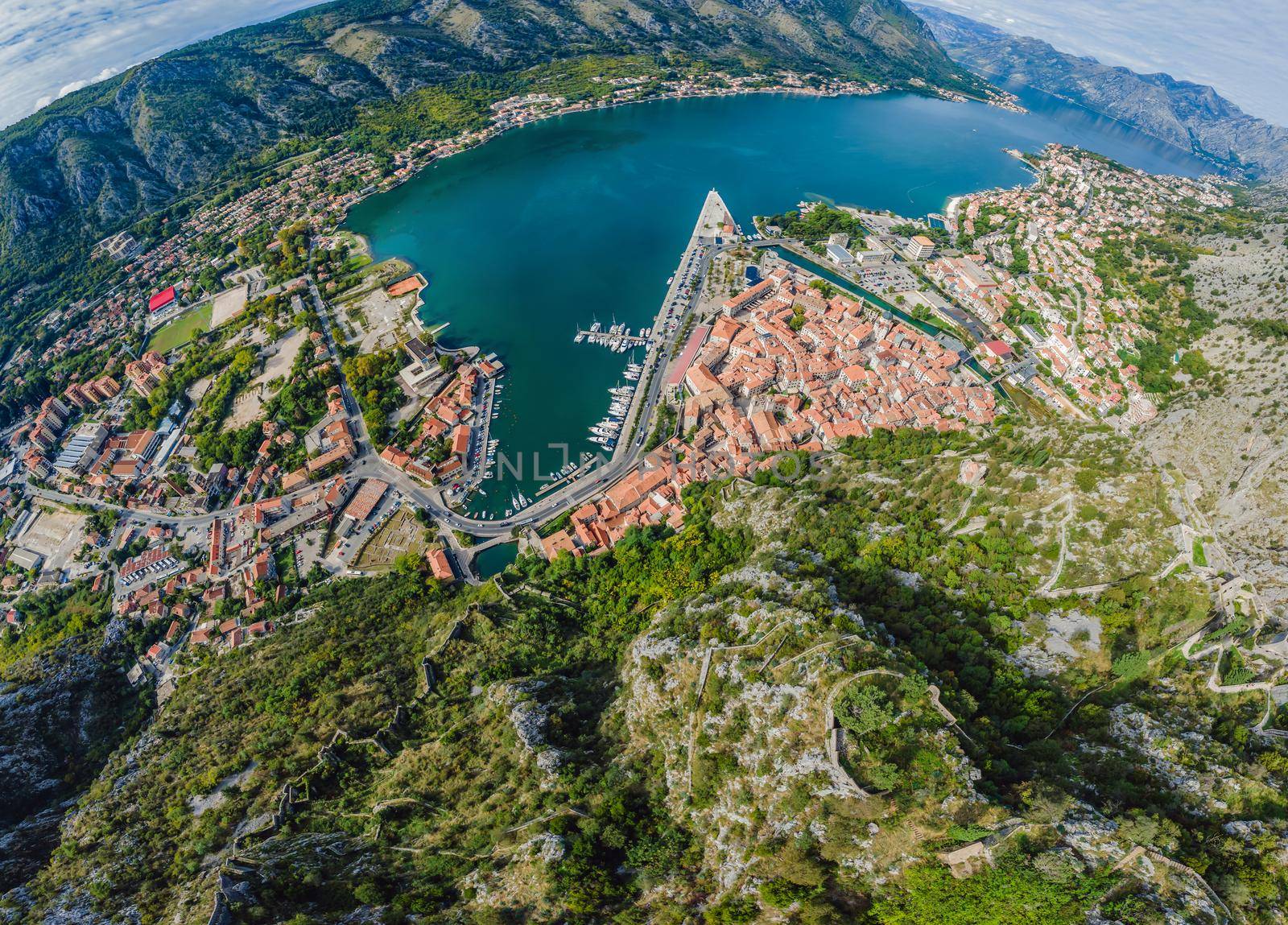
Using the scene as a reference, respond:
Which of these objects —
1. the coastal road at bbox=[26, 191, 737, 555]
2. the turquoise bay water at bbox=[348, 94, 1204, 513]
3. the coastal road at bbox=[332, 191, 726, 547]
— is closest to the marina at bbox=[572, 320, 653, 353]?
the turquoise bay water at bbox=[348, 94, 1204, 513]

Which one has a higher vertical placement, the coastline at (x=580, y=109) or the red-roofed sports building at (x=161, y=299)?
the coastline at (x=580, y=109)

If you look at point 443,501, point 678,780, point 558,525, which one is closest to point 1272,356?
point 678,780

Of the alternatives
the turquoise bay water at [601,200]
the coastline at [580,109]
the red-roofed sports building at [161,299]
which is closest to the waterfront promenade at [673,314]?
the turquoise bay water at [601,200]

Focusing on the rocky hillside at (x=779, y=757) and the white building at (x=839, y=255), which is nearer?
the rocky hillside at (x=779, y=757)

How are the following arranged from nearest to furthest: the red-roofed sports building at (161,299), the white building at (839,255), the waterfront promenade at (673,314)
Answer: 1. the waterfront promenade at (673,314)
2. the white building at (839,255)
3. the red-roofed sports building at (161,299)

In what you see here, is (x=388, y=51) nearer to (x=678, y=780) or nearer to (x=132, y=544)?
(x=132, y=544)

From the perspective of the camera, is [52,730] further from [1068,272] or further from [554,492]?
[1068,272]

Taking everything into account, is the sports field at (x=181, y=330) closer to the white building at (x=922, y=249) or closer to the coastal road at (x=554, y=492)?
the coastal road at (x=554, y=492)
